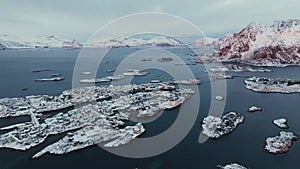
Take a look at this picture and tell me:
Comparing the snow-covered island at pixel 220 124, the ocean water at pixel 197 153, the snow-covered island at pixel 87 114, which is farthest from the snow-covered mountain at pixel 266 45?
the snow-covered island at pixel 220 124

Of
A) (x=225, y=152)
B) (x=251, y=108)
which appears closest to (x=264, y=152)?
(x=225, y=152)

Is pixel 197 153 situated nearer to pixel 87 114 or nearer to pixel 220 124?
pixel 220 124

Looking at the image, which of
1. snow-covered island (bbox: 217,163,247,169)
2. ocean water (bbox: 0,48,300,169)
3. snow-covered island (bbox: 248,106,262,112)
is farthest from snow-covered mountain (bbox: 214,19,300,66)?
snow-covered island (bbox: 217,163,247,169)

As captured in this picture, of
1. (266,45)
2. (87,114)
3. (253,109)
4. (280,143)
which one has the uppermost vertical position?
(266,45)

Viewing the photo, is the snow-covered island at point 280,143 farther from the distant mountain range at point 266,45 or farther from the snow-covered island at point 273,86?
the distant mountain range at point 266,45

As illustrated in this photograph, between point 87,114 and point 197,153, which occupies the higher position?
point 87,114

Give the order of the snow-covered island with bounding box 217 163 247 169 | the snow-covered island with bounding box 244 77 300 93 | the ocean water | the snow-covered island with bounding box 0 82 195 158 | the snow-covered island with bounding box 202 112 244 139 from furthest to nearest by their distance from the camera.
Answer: the snow-covered island with bounding box 244 77 300 93 < the snow-covered island with bounding box 202 112 244 139 < the snow-covered island with bounding box 0 82 195 158 < the ocean water < the snow-covered island with bounding box 217 163 247 169

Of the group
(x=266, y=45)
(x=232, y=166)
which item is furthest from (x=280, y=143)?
(x=266, y=45)

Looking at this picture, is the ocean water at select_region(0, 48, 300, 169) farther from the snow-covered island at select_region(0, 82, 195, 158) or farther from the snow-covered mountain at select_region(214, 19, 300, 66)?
the snow-covered mountain at select_region(214, 19, 300, 66)
